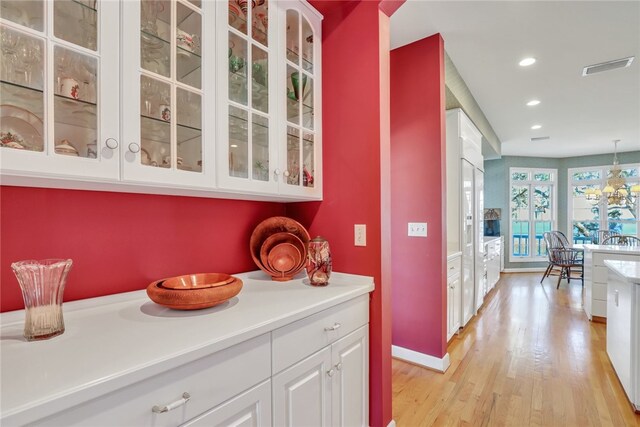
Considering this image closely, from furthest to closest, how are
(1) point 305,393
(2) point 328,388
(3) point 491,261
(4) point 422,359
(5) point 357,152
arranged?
(3) point 491,261, (4) point 422,359, (5) point 357,152, (2) point 328,388, (1) point 305,393

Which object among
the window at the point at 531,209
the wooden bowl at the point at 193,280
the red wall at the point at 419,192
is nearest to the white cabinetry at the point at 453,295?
the red wall at the point at 419,192

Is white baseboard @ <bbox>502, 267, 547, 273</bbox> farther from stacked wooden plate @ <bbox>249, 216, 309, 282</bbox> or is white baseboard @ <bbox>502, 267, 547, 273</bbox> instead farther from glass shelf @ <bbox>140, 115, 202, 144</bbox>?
glass shelf @ <bbox>140, 115, 202, 144</bbox>

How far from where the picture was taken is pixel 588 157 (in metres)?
6.96

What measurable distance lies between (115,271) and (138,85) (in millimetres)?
727

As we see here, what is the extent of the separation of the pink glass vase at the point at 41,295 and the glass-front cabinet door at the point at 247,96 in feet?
1.99

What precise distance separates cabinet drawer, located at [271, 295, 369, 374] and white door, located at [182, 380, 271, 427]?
8 centimetres

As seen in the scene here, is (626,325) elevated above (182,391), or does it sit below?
below

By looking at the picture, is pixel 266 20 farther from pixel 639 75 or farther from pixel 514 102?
pixel 639 75

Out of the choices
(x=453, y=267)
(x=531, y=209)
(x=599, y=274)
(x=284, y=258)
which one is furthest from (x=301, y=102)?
(x=531, y=209)

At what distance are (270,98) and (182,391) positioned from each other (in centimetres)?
123

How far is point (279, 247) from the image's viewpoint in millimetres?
1695

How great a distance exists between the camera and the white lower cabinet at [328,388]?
42.1 inches

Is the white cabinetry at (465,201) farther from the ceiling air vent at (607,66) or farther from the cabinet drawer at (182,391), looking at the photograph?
the cabinet drawer at (182,391)

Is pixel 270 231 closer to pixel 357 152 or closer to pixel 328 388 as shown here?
pixel 357 152
